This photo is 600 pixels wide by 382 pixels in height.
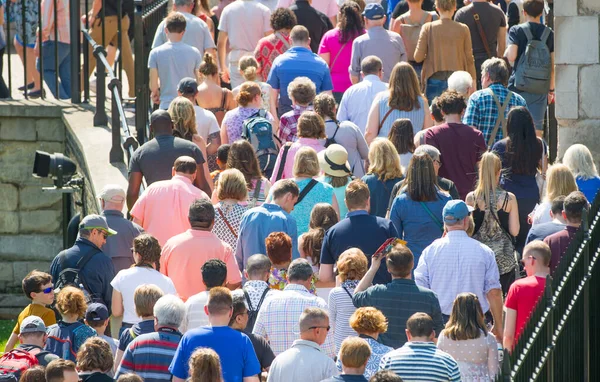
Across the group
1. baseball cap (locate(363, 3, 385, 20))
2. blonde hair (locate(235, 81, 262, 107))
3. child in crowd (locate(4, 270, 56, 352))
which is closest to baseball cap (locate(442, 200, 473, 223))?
child in crowd (locate(4, 270, 56, 352))

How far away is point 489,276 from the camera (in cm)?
829

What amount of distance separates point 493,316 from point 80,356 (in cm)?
262

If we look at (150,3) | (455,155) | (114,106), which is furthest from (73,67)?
(455,155)

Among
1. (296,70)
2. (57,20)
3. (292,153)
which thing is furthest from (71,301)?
(57,20)

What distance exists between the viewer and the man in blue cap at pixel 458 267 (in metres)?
8.25

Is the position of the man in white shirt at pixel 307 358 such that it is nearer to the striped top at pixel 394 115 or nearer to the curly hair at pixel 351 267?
the curly hair at pixel 351 267

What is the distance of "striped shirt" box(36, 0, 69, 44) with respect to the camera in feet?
49.5

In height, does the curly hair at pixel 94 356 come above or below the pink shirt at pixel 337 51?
below

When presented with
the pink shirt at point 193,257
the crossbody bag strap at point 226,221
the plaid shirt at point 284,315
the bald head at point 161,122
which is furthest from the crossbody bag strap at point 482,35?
the plaid shirt at point 284,315

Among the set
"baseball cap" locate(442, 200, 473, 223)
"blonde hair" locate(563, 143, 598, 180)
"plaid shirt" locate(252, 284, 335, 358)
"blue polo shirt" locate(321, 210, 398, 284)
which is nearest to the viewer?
"plaid shirt" locate(252, 284, 335, 358)

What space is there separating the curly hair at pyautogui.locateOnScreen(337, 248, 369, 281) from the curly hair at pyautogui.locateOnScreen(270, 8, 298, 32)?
17.6ft

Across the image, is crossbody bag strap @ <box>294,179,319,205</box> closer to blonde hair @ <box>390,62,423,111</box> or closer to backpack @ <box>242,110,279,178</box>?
backpack @ <box>242,110,279,178</box>

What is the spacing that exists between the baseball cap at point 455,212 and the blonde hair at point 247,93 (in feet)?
11.4

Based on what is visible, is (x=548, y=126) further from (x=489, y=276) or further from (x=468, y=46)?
(x=489, y=276)
